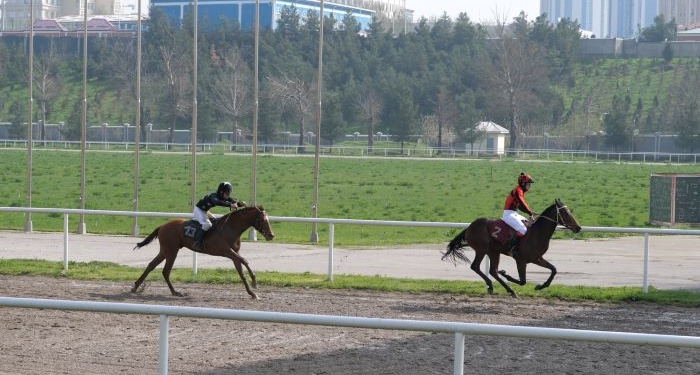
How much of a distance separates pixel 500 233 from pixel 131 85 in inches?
3136

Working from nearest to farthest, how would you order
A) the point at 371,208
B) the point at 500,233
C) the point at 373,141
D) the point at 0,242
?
the point at 500,233
the point at 0,242
the point at 371,208
the point at 373,141

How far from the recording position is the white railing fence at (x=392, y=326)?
596cm

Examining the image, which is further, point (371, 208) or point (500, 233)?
point (371, 208)

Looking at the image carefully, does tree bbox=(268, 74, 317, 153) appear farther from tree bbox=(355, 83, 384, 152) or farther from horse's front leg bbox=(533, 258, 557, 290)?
horse's front leg bbox=(533, 258, 557, 290)

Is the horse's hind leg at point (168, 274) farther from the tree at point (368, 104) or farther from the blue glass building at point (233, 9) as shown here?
the blue glass building at point (233, 9)

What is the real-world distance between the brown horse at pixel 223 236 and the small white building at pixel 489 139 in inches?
2738

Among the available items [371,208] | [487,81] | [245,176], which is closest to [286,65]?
[487,81]

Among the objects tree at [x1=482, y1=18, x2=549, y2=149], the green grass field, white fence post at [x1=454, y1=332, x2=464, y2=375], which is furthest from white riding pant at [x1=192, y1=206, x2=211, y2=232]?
tree at [x1=482, y1=18, x2=549, y2=149]

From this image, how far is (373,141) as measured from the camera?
9056 centimetres

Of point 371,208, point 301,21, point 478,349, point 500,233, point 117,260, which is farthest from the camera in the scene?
point 301,21

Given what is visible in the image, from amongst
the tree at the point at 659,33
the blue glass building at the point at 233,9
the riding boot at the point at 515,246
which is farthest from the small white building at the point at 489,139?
the riding boot at the point at 515,246

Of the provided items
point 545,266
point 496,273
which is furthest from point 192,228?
point 545,266

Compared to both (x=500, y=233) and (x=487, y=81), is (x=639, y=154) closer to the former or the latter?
(x=487, y=81)

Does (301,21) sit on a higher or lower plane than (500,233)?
higher
